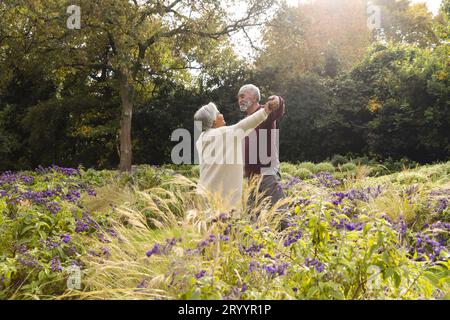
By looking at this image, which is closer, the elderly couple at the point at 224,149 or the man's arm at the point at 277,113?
the elderly couple at the point at 224,149

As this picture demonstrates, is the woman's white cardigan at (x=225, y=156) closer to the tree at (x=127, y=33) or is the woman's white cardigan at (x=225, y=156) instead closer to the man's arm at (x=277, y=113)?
the man's arm at (x=277, y=113)

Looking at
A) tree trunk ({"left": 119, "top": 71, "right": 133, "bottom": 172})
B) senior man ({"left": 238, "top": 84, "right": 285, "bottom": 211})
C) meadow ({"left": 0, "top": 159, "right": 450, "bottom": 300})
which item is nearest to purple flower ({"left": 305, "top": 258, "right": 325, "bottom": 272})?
meadow ({"left": 0, "top": 159, "right": 450, "bottom": 300})

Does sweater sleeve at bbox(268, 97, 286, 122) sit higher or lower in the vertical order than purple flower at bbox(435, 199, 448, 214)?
higher

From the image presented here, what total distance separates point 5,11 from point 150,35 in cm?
342

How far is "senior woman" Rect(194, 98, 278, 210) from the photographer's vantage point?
3648mm

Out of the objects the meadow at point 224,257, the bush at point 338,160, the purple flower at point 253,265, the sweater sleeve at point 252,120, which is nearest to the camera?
the meadow at point 224,257

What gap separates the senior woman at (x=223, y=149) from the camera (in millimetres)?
3648

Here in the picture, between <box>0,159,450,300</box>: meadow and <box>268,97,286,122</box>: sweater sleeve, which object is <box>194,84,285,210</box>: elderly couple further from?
<box>0,159,450,300</box>: meadow

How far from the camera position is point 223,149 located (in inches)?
146

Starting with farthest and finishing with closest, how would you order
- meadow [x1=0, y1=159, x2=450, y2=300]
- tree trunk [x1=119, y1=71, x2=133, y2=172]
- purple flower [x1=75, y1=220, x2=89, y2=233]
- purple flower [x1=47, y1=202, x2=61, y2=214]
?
tree trunk [x1=119, y1=71, x2=133, y2=172]
purple flower [x1=47, y1=202, x2=61, y2=214]
purple flower [x1=75, y1=220, x2=89, y2=233]
meadow [x1=0, y1=159, x2=450, y2=300]

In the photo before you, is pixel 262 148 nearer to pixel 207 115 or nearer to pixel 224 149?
pixel 224 149

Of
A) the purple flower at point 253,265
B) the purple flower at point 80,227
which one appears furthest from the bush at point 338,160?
the purple flower at point 253,265

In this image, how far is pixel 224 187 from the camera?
12.4ft
